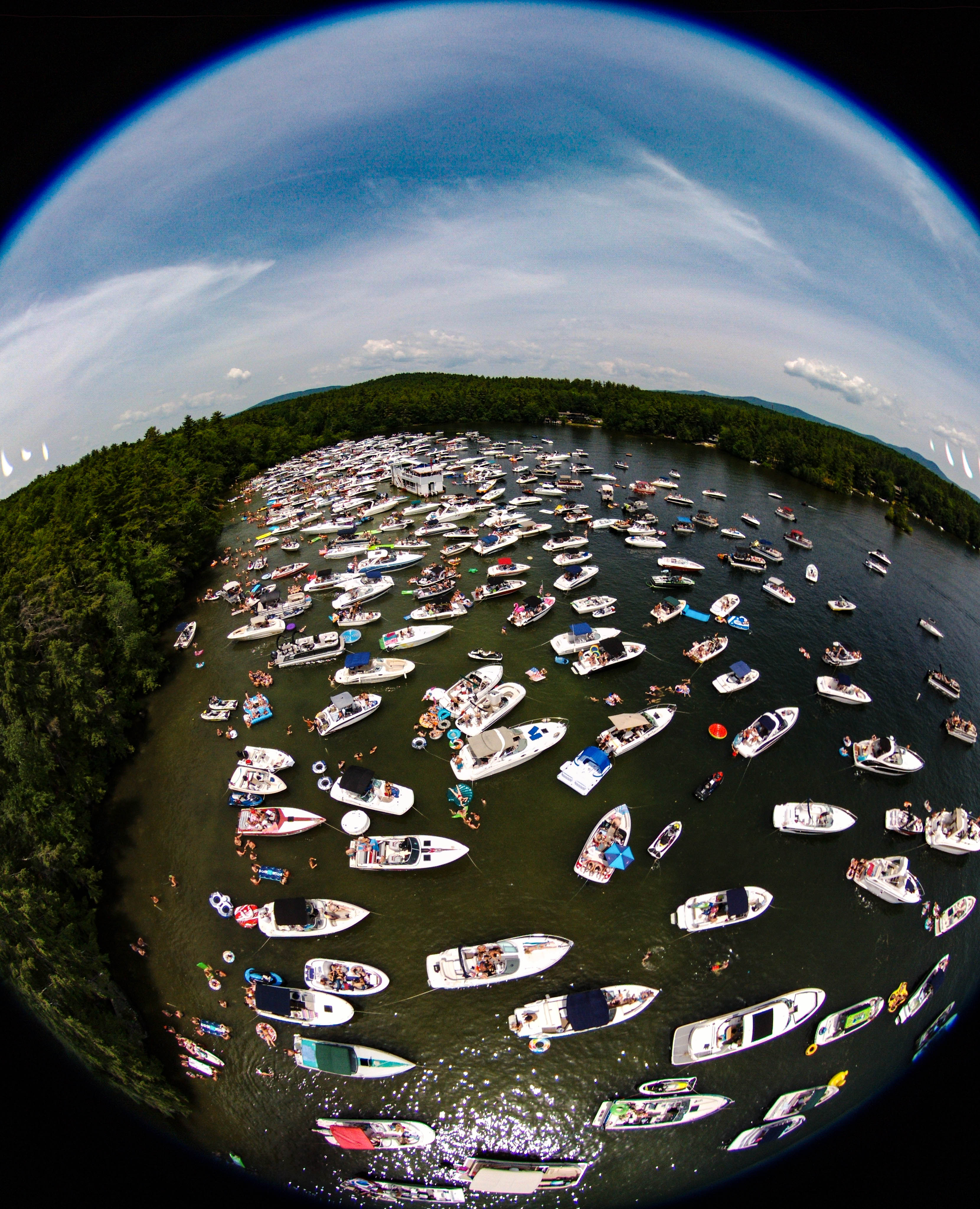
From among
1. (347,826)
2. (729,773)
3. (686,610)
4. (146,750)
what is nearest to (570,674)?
(729,773)

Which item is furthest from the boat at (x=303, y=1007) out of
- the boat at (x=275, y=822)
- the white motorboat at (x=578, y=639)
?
the white motorboat at (x=578, y=639)

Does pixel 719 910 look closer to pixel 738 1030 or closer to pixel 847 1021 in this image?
pixel 738 1030

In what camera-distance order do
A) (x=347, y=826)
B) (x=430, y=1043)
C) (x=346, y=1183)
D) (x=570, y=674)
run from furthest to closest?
(x=570, y=674)
(x=347, y=826)
(x=430, y=1043)
(x=346, y=1183)

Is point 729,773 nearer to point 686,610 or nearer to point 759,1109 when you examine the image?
point 759,1109

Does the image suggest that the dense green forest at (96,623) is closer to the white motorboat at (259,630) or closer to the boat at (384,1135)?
the white motorboat at (259,630)

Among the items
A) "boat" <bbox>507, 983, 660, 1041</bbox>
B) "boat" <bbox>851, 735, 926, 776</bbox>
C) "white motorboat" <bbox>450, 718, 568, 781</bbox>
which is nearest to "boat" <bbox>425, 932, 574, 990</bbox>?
"boat" <bbox>507, 983, 660, 1041</bbox>

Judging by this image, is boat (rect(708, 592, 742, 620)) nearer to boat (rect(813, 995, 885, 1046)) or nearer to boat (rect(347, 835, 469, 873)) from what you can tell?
boat (rect(813, 995, 885, 1046))

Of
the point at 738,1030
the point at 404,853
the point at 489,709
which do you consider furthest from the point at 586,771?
the point at 738,1030
